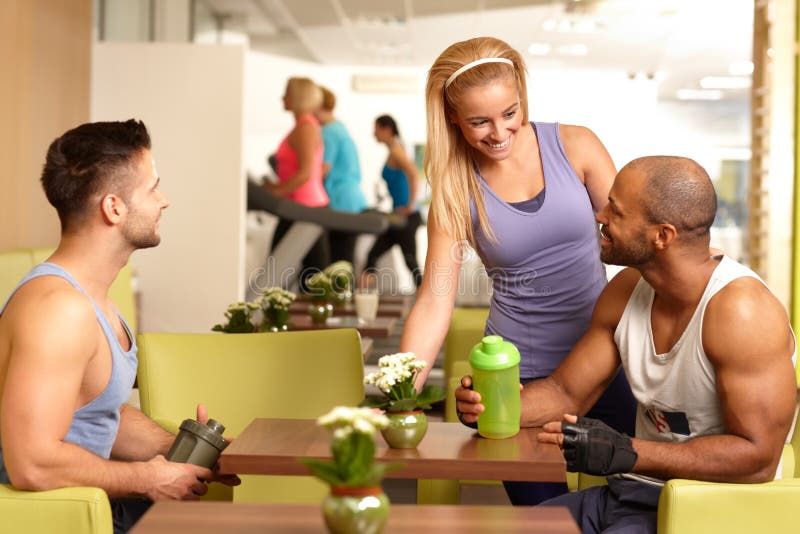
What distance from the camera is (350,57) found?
11.6m

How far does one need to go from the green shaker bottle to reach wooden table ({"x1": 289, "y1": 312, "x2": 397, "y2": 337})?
7.17ft

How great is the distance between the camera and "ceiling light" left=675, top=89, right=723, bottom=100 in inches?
548

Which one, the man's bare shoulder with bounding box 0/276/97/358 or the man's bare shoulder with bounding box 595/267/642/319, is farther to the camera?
the man's bare shoulder with bounding box 595/267/642/319

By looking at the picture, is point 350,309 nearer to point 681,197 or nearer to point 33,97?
point 33,97

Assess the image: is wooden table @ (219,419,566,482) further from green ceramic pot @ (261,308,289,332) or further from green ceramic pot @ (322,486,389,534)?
green ceramic pot @ (261,308,289,332)

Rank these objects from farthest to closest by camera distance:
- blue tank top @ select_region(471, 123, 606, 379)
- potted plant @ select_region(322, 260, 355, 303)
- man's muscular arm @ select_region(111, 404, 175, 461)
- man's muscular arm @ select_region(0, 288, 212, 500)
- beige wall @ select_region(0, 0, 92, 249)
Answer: beige wall @ select_region(0, 0, 92, 249)
potted plant @ select_region(322, 260, 355, 303)
blue tank top @ select_region(471, 123, 606, 379)
man's muscular arm @ select_region(111, 404, 175, 461)
man's muscular arm @ select_region(0, 288, 212, 500)

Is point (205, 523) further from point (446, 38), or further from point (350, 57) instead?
point (350, 57)

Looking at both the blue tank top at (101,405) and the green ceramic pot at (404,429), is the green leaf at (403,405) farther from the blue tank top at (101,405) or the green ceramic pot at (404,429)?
the blue tank top at (101,405)

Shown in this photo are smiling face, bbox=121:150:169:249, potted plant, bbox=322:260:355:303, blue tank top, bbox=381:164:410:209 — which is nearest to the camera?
smiling face, bbox=121:150:169:249

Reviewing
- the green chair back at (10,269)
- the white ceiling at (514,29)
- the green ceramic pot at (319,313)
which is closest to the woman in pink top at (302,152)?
the white ceiling at (514,29)

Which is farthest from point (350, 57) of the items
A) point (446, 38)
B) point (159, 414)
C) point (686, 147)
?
point (159, 414)

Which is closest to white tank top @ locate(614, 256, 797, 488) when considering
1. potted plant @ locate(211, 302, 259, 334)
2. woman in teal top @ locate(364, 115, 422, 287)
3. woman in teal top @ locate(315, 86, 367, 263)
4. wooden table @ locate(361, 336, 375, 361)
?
potted plant @ locate(211, 302, 259, 334)

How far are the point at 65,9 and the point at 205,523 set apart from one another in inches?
208

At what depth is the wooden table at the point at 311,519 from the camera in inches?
53.8
